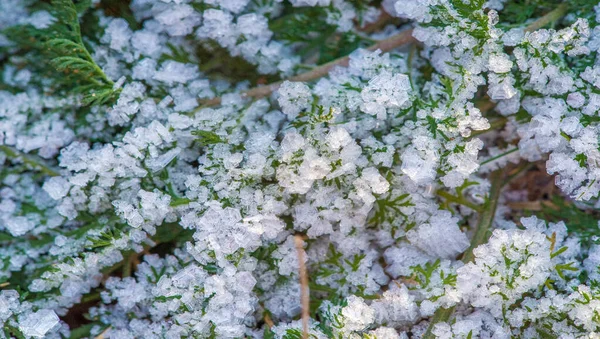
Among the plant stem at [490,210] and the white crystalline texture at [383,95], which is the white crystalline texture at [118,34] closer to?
the white crystalline texture at [383,95]

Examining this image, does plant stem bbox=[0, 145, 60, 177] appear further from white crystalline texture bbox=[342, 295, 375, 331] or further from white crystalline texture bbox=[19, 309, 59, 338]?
white crystalline texture bbox=[342, 295, 375, 331]

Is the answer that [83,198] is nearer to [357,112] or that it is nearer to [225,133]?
[225,133]

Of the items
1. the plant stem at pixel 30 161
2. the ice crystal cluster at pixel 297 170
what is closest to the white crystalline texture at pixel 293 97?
the ice crystal cluster at pixel 297 170

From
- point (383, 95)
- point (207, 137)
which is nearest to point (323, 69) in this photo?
point (383, 95)

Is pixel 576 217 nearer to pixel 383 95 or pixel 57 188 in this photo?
pixel 383 95

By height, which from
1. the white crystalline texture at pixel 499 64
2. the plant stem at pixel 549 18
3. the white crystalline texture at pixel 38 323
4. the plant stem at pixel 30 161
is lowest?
the white crystalline texture at pixel 38 323

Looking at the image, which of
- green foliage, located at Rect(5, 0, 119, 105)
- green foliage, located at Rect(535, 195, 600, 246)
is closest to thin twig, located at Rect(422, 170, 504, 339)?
green foliage, located at Rect(535, 195, 600, 246)

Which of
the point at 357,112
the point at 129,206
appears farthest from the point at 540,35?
the point at 129,206
